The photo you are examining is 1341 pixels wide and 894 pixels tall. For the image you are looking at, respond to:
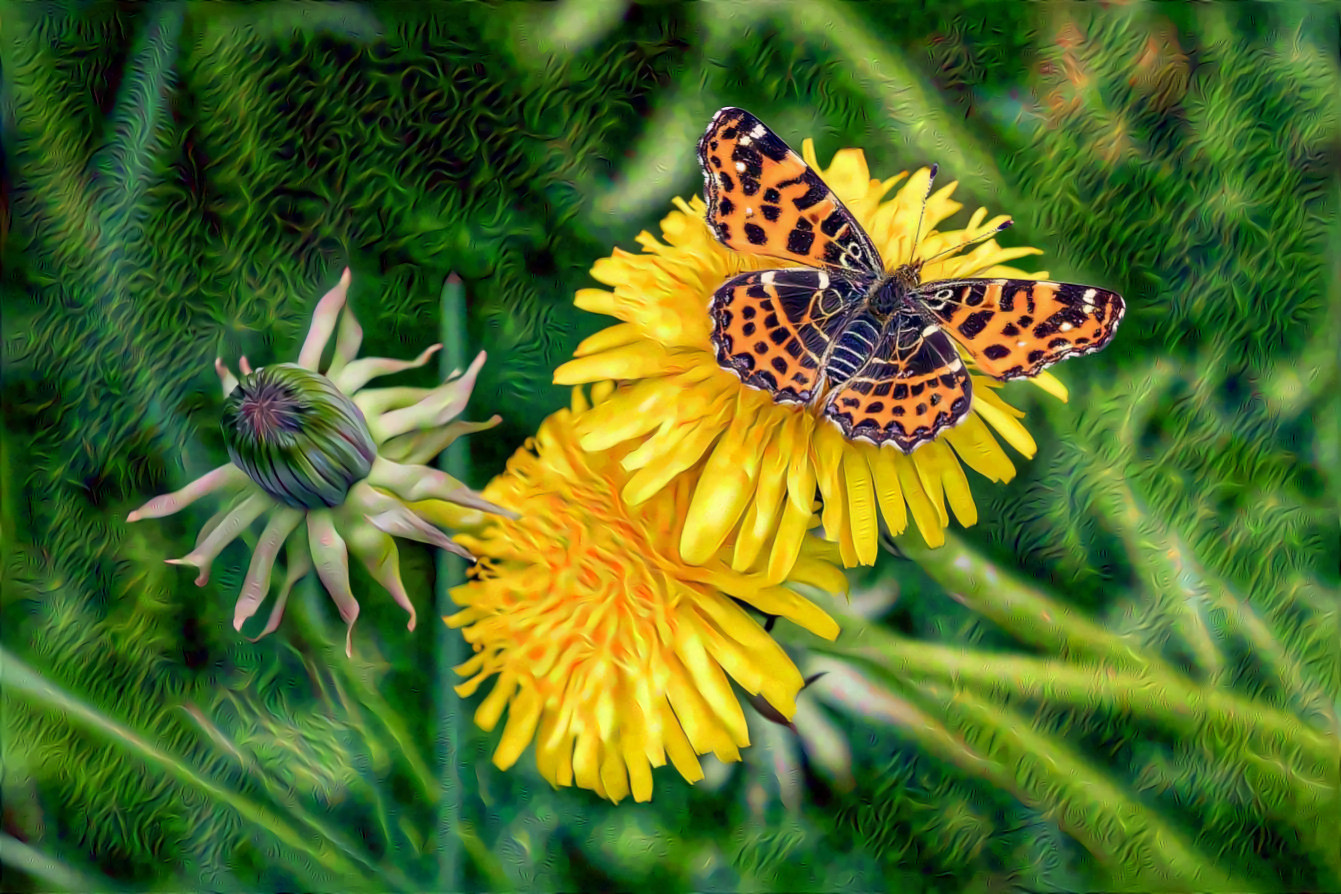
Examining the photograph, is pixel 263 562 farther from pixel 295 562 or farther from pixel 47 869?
pixel 47 869

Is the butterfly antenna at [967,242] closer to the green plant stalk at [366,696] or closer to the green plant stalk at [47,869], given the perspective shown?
the green plant stalk at [366,696]

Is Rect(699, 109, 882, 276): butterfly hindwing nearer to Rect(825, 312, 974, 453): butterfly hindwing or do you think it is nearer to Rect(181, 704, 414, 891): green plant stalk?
Rect(825, 312, 974, 453): butterfly hindwing

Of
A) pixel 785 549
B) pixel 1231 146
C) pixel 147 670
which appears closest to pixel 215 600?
pixel 147 670

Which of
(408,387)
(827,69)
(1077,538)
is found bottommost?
(408,387)

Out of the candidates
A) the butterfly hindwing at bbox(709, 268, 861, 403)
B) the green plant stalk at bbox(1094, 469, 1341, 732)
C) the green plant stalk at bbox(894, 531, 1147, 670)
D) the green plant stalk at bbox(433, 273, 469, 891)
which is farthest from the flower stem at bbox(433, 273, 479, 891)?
the green plant stalk at bbox(1094, 469, 1341, 732)

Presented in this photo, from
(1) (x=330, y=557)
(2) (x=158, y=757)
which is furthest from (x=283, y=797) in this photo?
(1) (x=330, y=557)

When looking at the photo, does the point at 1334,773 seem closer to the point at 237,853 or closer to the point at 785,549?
the point at 785,549

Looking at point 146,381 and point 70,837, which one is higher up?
point 146,381

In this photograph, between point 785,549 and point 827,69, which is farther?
point 827,69
